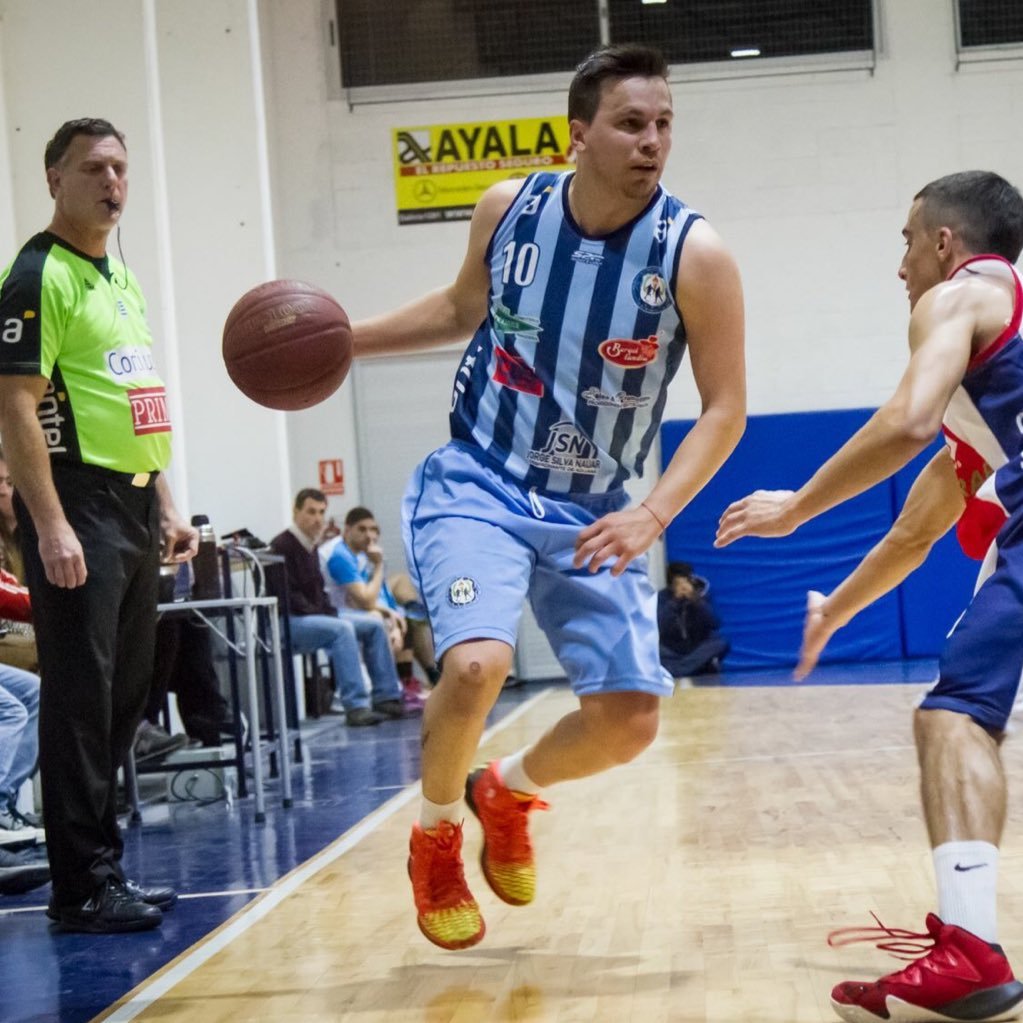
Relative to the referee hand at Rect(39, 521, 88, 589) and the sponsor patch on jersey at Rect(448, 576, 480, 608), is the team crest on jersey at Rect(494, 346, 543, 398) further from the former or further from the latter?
the referee hand at Rect(39, 521, 88, 589)

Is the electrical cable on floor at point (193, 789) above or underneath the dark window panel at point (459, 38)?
underneath

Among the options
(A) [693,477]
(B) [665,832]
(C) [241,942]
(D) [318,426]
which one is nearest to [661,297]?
(A) [693,477]

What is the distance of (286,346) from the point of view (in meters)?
3.18

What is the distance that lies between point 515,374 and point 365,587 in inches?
285

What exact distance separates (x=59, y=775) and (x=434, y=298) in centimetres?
150

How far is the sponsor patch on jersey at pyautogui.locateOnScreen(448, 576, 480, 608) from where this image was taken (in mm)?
2906

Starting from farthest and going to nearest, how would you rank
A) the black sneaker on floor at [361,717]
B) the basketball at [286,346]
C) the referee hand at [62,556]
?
the black sneaker on floor at [361,717], the referee hand at [62,556], the basketball at [286,346]

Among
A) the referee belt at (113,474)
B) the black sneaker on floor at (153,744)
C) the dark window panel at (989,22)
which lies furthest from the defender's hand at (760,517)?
the dark window panel at (989,22)

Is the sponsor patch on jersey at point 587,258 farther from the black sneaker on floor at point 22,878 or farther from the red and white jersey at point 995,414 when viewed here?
the black sneaker on floor at point 22,878

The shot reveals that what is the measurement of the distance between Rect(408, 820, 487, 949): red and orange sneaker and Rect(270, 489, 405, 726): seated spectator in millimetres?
6099

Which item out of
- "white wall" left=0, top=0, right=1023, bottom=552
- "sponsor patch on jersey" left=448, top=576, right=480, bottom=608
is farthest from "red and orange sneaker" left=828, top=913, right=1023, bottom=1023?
"white wall" left=0, top=0, right=1023, bottom=552

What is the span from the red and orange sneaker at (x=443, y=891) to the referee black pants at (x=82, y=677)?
1083 millimetres

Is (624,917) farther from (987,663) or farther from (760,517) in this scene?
(987,663)

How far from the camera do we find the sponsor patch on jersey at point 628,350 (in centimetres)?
303
